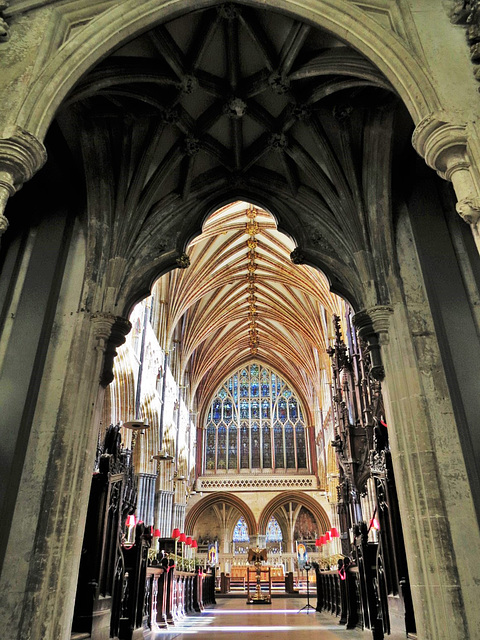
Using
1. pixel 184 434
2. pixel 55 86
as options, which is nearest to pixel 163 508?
pixel 184 434

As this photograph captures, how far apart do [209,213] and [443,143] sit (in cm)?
451

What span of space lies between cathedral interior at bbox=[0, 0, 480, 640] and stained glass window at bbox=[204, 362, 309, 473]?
57.9 ft

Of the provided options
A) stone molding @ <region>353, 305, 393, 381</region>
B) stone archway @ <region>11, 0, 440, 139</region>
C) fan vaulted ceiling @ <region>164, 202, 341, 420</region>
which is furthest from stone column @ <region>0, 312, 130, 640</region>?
fan vaulted ceiling @ <region>164, 202, 341, 420</region>

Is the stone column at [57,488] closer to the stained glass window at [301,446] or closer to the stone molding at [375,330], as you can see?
the stone molding at [375,330]

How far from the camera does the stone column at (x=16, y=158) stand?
11.7 ft

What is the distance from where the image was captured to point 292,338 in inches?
1014

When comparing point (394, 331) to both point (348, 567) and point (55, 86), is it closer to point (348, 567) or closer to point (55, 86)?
point (55, 86)

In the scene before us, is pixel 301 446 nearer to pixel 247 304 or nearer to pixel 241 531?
pixel 241 531

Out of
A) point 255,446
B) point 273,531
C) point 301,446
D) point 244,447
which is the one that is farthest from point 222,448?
point 273,531

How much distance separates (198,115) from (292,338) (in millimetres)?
19756

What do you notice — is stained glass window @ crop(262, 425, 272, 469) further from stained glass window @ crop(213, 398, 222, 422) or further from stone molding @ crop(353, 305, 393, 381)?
stone molding @ crop(353, 305, 393, 381)

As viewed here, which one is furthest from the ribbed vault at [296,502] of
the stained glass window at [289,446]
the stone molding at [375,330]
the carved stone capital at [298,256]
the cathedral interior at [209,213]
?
the stone molding at [375,330]

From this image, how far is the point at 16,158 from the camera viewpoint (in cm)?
361

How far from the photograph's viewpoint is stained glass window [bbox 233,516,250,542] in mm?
27203
